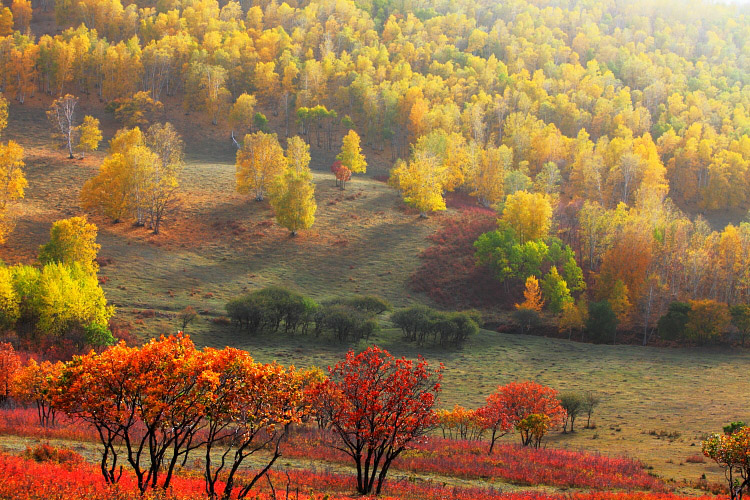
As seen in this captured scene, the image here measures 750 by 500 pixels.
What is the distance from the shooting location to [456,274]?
104125 mm

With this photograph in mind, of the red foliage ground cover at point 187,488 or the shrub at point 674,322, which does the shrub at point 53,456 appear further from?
the shrub at point 674,322

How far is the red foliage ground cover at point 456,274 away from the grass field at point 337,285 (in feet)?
10.2

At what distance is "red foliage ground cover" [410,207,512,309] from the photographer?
9881 cm

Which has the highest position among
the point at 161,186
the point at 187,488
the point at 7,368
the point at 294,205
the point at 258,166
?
the point at 258,166

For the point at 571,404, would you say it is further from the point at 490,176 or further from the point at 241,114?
the point at 241,114

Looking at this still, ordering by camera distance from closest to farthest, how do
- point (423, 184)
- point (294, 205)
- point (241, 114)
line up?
point (294, 205) < point (423, 184) < point (241, 114)

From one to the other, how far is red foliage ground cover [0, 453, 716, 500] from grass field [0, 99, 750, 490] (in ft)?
51.1

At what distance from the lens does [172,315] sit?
72.2m

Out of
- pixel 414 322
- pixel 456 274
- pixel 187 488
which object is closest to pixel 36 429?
A: pixel 187 488

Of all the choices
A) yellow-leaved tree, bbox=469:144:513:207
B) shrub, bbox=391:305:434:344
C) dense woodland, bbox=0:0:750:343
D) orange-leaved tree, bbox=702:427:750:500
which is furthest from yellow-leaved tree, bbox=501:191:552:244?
orange-leaved tree, bbox=702:427:750:500

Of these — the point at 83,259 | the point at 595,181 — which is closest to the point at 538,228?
the point at 595,181

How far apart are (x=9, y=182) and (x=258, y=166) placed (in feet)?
150

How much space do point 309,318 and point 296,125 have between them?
101438mm

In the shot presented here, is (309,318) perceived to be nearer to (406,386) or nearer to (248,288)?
(248,288)
